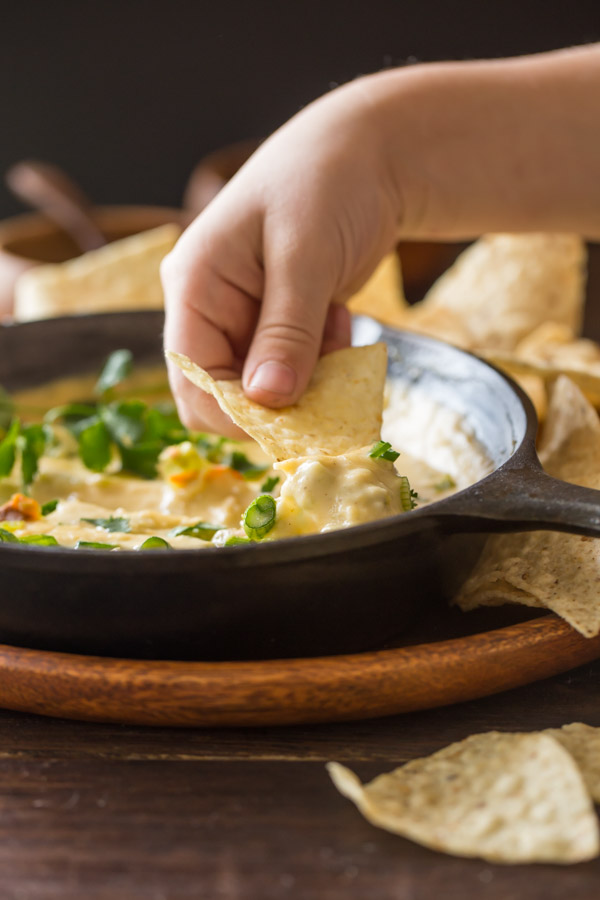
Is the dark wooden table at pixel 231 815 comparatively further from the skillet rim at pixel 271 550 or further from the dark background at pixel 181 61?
the dark background at pixel 181 61

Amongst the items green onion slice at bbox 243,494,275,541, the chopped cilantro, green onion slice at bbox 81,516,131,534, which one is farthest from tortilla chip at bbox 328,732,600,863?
the chopped cilantro

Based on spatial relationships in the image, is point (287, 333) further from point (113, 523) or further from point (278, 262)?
point (113, 523)

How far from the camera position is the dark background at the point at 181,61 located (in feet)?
22.0

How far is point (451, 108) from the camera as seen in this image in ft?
8.30

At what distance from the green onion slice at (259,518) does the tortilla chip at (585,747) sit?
50 centimetres

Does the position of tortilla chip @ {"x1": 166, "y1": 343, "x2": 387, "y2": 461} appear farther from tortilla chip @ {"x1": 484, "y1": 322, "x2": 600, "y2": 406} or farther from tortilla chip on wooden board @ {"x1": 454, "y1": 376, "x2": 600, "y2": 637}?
tortilla chip @ {"x1": 484, "y1": 322, "x2": 600, "y2": 406}

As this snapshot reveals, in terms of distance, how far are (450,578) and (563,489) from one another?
0.25 metres

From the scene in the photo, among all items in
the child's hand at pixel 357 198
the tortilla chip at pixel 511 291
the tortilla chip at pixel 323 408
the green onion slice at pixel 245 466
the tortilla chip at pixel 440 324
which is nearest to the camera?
the tortilla chip at pixel 323 408

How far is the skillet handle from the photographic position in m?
1.46

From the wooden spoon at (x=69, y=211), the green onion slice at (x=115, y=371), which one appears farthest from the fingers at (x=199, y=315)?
the wooden spoon at (x=69, y=211)

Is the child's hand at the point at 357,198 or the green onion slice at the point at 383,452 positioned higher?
the child's hand at the point at 357,198

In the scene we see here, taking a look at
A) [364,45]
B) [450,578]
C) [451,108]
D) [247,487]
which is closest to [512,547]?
[450,578]

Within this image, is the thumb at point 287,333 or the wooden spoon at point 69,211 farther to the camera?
the wooden spoon at point 69,211

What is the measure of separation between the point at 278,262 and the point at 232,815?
1.13 m
